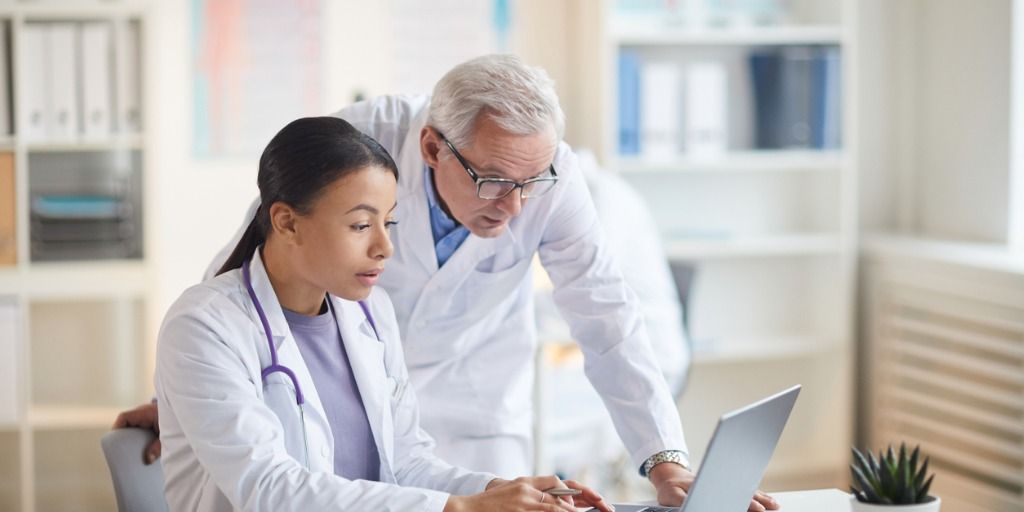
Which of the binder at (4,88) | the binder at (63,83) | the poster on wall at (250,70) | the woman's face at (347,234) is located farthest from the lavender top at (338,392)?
the poster on wall at (250,70)

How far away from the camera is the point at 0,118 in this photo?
3477 millimetres

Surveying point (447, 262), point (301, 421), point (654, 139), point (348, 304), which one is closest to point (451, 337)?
point (447, 262)

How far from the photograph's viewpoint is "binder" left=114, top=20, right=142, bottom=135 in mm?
3477

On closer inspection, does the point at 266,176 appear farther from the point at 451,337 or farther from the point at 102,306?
the point at 102,306

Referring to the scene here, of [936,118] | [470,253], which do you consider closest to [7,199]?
[470,253]

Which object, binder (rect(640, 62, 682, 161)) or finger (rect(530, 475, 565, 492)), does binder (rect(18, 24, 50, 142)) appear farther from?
finger (rect(530, 475, 565, 492))

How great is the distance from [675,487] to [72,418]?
7.68ft

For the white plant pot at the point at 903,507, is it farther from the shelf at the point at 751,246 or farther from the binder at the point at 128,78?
the binder at the point at 128,78

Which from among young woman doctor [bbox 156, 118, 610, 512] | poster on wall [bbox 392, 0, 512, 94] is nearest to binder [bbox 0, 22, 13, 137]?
poster on wall [bbox 392, 0, 512, 94]

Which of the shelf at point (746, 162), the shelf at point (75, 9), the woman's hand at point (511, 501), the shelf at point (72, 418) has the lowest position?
the shelf at point (72, 418)

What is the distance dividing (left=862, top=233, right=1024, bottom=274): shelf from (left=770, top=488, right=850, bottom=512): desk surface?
1.86 metres

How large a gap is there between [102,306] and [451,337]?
209cm

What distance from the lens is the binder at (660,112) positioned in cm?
379

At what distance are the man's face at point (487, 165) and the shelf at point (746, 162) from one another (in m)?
1.98
